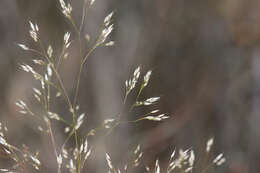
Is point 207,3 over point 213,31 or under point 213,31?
over

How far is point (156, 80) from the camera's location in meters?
2.59

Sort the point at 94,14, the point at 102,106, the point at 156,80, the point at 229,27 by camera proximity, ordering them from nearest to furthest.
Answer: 1. the point at 94,14
2. the point at 102,106
3. the point at 229,27
4. the point at 156,80

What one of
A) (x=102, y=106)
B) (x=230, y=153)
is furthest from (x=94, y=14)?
(x=230, y=153)

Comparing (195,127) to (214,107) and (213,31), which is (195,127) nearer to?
(214,107)

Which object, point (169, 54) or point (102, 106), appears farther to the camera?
point (169, 54)

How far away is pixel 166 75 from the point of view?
2619mm

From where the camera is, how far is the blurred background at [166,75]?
224 centimetres

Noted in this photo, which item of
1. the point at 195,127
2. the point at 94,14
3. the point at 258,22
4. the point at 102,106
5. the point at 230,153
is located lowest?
the point at 230,153

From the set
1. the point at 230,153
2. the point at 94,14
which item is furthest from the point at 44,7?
the point at 230,153

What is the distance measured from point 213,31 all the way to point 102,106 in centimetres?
92

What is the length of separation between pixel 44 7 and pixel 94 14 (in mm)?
787

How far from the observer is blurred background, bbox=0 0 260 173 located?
224cm

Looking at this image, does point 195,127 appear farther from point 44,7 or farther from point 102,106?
point 44,7

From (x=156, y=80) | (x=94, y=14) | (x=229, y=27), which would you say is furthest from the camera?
(x=156, y=80)
